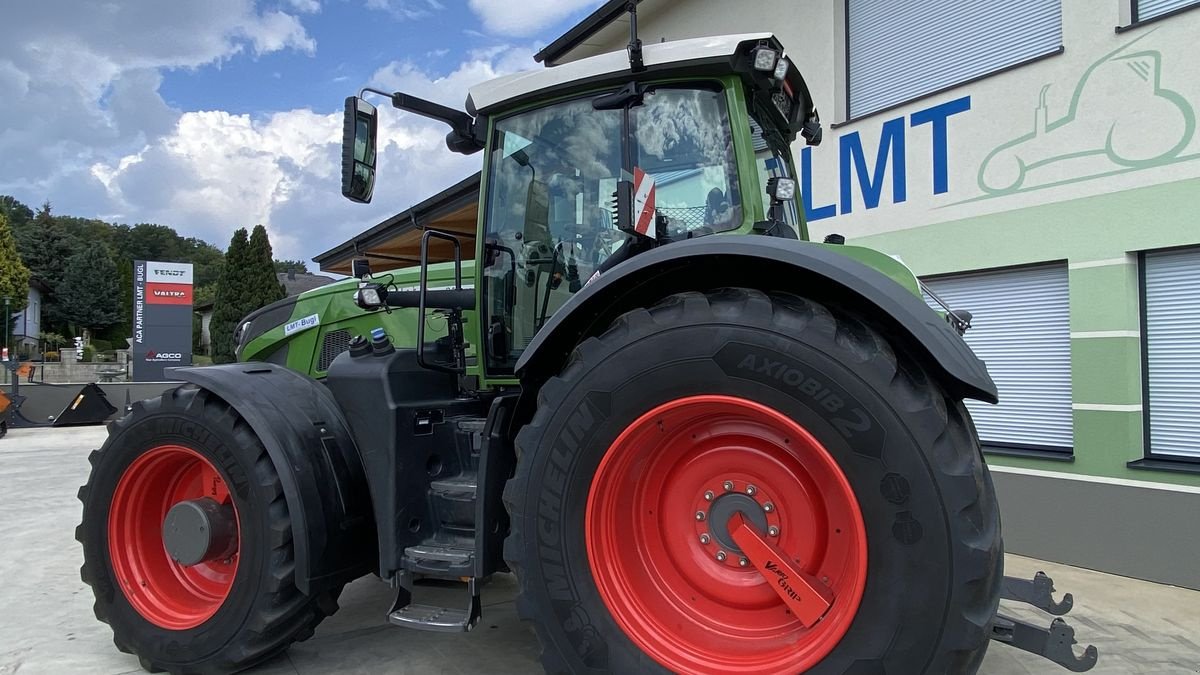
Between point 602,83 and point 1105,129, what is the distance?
433 cm

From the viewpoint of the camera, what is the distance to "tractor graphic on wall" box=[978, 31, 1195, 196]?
16.8 ft

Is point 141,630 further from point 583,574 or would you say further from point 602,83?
point 602,83

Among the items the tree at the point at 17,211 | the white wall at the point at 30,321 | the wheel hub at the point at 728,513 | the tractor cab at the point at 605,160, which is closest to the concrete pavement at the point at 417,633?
the wheel hub at the point at 728,513

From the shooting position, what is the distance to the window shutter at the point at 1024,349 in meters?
5.84

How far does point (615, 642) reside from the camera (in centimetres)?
242

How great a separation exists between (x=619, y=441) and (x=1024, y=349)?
16.1 ft

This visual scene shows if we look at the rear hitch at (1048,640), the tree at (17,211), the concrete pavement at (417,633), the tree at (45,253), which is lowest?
the concrete pavement at (417,633)

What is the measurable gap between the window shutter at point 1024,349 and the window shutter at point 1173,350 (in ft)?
1.80

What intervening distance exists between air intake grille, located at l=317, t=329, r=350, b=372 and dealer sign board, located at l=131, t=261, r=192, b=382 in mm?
22631

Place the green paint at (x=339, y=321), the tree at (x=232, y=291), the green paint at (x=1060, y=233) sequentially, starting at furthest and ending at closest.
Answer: the tree at (x=232, y=291)
the green paint at (x=1060, y=233)
the green paint at (x=339, y=321)

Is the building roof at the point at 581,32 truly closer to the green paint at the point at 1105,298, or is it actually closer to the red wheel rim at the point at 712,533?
the green paint at the point at 1105,298

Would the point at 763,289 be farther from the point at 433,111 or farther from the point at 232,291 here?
the point at 232,291

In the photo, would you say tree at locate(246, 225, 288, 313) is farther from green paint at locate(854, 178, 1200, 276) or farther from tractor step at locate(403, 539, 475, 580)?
tractor step at locate(403, 539, 475, 580)

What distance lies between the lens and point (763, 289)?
8.55 feet
